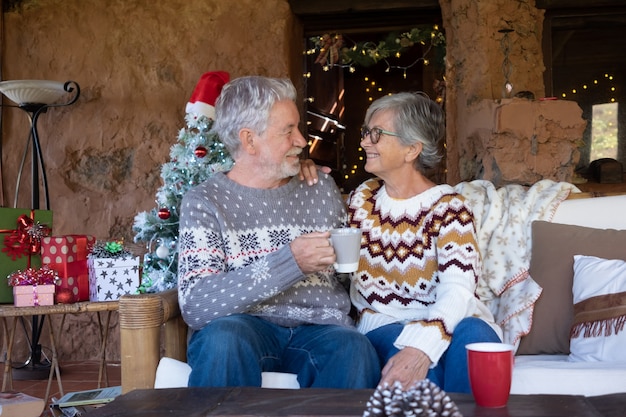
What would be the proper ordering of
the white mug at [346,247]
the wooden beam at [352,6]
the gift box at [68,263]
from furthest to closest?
the wooden beam at [352,6], the gift box at [68,263], the white mug at [346,247]

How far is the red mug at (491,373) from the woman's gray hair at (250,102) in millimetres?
1173

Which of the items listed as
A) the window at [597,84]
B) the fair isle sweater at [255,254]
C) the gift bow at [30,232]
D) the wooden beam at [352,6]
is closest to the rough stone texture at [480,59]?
the wooden beam at [352,6]

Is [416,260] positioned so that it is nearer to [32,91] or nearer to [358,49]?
[32,91]

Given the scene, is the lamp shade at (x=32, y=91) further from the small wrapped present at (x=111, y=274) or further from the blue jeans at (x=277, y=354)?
the blue jeans at (x=277, y=354)

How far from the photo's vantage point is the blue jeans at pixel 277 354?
1907 mm

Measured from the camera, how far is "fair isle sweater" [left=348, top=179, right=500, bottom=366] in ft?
7.04

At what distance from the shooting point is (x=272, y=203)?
2.29 meters

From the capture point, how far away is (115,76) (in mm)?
4664

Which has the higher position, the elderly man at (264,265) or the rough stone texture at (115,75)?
the rough stone texture at (115,75)

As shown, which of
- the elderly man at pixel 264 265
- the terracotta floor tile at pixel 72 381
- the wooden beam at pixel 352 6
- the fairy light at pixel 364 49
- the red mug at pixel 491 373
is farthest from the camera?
the fairy light at pixel 364 49

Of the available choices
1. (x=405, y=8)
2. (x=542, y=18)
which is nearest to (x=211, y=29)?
(x=405, y=8)

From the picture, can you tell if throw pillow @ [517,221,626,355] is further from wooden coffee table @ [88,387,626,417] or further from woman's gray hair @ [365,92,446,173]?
wooden coffee table @ [88,387,626,417]

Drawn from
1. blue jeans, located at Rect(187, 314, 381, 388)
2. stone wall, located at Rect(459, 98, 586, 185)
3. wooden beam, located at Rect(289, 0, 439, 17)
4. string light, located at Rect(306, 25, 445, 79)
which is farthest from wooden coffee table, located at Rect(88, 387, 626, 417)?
string light, located at Rect(306, 25, 445, 79)

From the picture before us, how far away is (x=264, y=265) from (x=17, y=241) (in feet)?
4.70
